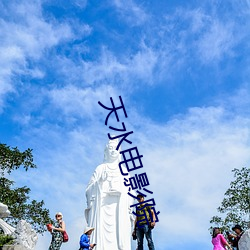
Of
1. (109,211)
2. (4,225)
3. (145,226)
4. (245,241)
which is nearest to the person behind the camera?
(245,241)

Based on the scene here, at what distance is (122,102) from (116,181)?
492 centimetres

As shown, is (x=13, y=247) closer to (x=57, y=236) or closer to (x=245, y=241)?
(x=57, y=236)

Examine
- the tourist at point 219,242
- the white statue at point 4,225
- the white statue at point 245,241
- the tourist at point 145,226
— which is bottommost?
the white statue at point 245,241

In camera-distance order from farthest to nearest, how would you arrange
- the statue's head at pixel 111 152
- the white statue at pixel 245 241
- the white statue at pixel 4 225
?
1. the statue's head at pixel 111 152
2. the white statue at pixel 4 225
3. the white statue at pixel 245 241

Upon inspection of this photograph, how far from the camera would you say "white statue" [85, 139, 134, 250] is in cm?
1423

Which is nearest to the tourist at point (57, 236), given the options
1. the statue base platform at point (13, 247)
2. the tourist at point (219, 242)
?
the statue base platform at point (13, 247)

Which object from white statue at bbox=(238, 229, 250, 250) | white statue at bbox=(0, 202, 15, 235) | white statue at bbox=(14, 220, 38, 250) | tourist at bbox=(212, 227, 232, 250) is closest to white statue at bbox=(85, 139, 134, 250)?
white statue at bbox=(0, 202, 15, 235)

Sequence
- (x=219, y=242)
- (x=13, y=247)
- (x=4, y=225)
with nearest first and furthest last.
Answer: (x=219, y=242)
(x=13, y=247)
(x=4, y=225)

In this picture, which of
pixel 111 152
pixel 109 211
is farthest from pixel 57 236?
pixel 111 152

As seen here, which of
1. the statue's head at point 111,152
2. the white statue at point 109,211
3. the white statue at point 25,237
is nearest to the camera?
the white statue at point 25,237

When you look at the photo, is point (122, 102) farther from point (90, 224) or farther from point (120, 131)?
point (90, 224)

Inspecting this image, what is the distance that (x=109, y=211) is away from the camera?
48.0ft

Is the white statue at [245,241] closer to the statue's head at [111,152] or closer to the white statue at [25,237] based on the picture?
the white statue at [25,237]

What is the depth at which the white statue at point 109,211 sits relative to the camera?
14.2m
